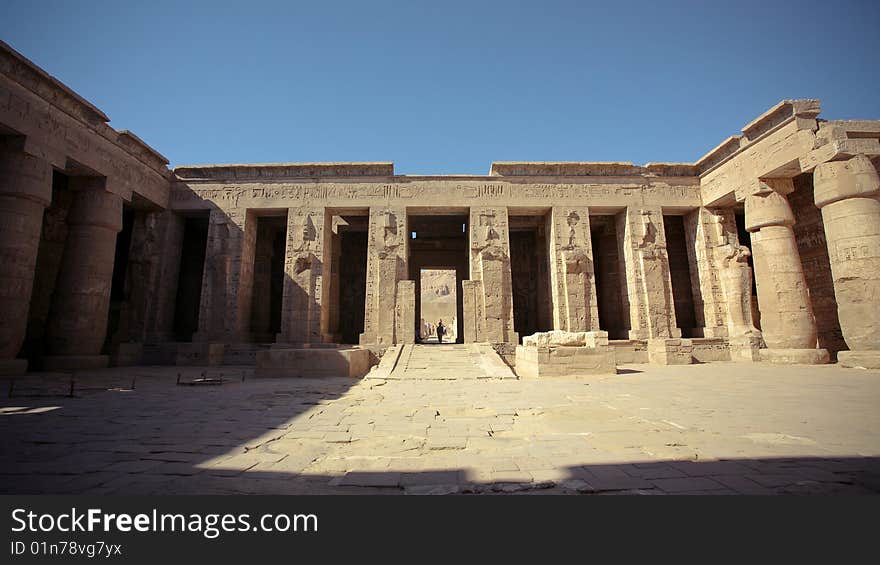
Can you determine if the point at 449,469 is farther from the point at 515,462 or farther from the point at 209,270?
the point at 209,270

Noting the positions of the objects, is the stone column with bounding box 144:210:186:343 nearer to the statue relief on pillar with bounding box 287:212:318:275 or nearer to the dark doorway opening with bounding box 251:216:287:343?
the dark doorway opening with bounding box 251:216:287:343

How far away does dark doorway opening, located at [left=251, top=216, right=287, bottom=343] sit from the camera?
54.3 ft

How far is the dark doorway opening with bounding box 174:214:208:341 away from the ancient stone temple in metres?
0.09

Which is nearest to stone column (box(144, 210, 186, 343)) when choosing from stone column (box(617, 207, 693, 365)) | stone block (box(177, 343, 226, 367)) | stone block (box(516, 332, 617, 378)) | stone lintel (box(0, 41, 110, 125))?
stone block (box(177, 343, 226, 367))

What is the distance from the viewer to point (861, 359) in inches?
345

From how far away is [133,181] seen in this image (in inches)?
504

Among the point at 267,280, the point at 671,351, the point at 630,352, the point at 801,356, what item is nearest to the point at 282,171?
the point at 267,280

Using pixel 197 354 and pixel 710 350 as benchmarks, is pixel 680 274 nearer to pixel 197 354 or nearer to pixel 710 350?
pixel 710 350

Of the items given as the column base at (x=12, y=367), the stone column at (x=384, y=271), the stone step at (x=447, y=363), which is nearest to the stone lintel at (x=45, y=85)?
the column base at (x=12, y=367)

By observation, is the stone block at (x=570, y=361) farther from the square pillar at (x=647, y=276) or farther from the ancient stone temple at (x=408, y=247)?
the square pillar at (x=647, y=276)

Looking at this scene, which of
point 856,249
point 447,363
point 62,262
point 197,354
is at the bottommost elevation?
point 447,363

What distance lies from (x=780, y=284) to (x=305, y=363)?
525 inches

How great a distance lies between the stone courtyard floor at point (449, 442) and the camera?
7.75ft

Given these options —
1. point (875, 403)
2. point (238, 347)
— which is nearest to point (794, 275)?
point (875, 403)
